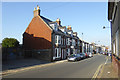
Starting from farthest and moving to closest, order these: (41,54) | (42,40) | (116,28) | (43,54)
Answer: (42,40), (41,54), (43,54), (116,28)

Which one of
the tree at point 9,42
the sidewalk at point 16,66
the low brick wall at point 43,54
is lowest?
the sidewalk at point 16,66

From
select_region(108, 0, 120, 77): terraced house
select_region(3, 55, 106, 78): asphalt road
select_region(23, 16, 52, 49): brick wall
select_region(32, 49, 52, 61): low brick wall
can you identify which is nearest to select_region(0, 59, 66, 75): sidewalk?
select_region(3, 55, 106, 78): asphalt road

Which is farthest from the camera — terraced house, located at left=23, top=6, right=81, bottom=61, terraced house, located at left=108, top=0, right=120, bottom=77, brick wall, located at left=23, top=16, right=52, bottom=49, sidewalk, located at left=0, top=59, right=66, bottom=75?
brick wall, located at left=23, top=16, right=52, bottom=49

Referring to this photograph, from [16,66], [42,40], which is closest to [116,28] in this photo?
[16,66]

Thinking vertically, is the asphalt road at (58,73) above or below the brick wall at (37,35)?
below

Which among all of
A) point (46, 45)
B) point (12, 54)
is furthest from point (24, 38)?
point (12, 54)

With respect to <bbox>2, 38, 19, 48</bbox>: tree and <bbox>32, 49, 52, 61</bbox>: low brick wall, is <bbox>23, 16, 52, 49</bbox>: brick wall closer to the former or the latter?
<bbox>32, 49, 52, 61</bbox>: low brick wall

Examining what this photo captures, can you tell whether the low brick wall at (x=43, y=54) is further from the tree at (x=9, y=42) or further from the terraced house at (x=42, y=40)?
the tree at (x=9, y=42)

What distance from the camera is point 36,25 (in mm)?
29953

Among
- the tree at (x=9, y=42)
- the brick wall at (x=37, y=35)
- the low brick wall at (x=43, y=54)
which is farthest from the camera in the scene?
the tree at (x=9, y=42)

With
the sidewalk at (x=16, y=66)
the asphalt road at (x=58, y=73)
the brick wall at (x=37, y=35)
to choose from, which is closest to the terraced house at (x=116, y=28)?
the asphalt road at (x=58, y=73)

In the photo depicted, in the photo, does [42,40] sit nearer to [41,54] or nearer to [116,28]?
[41,54]

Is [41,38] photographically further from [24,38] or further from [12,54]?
[12,54]

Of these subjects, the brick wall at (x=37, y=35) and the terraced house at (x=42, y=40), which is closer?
the terraced house at (x=42, y=40)
